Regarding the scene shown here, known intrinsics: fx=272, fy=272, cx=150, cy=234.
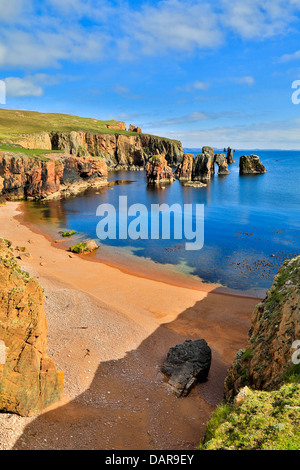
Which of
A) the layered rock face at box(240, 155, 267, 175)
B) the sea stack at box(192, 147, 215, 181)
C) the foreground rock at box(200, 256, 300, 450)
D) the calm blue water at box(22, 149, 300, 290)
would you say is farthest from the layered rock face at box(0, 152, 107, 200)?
the layered rock face at box(240, 155, 267, 175)

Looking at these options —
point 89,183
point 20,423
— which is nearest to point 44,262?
point 20,423

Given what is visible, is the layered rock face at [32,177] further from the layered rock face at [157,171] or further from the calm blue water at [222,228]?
the layered rock face at [157,171]

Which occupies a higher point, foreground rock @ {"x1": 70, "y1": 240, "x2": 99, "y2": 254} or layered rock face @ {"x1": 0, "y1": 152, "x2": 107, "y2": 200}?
layered rock face @ {"x1": 0, "y1": 152, "x2": 107, "y2": 200}

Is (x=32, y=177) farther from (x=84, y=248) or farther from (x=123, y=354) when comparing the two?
(x=123, y=354)

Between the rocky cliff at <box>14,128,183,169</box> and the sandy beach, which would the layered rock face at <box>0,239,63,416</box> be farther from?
the rocky cliff at <box>14,128,183,169</box>

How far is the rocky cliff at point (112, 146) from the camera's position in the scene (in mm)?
132500

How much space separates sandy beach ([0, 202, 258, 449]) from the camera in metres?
11.3

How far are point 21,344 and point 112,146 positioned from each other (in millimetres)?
169709

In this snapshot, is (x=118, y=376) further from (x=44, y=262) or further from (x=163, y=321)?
(x=44, y=262)

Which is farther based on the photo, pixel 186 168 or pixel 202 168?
pixel 186 168

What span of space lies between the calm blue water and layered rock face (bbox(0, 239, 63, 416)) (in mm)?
23162

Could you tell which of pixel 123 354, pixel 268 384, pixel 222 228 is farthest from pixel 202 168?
pixel 268 384

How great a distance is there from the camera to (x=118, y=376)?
15.3m

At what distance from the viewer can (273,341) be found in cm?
1066
